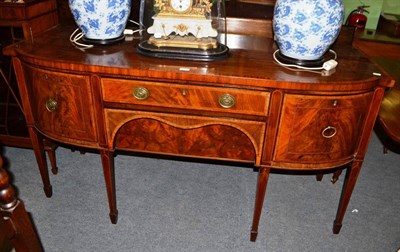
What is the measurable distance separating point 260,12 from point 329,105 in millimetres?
806

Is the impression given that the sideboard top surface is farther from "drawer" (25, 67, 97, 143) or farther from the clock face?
the clock face

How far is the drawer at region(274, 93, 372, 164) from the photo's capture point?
1212 millimetres

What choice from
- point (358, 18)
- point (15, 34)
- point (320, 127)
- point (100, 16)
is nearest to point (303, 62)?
point (320, 127)

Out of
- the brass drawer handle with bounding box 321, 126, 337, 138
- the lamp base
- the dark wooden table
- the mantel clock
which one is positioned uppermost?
the mantel clock

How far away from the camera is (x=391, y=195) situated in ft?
6.46

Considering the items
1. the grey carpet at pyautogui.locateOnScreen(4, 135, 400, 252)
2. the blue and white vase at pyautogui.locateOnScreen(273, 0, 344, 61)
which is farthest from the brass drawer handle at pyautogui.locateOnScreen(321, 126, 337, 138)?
the grey carpet at pyautogui.locateOnScreen(4, 135, 400, 252)

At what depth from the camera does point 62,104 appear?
1360 mm

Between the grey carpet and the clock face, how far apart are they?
3.23 ft

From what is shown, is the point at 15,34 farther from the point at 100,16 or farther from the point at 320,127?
the point at 320,127

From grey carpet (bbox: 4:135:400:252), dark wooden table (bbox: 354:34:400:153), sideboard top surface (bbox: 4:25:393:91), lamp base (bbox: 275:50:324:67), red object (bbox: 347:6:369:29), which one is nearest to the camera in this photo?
sideboard top surface (bbox: 4:25:393:91)

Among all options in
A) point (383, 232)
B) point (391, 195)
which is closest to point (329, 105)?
point (383, 232)

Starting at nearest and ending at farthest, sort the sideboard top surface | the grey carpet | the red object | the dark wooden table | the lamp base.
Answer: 1. the sideboard top surface
2. the lamp base
3. the grey carpet
4. the dark wooden table
5. the red object

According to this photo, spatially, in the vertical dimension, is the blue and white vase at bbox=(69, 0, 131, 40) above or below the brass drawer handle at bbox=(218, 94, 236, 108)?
above

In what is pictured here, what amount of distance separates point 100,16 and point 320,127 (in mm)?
945
